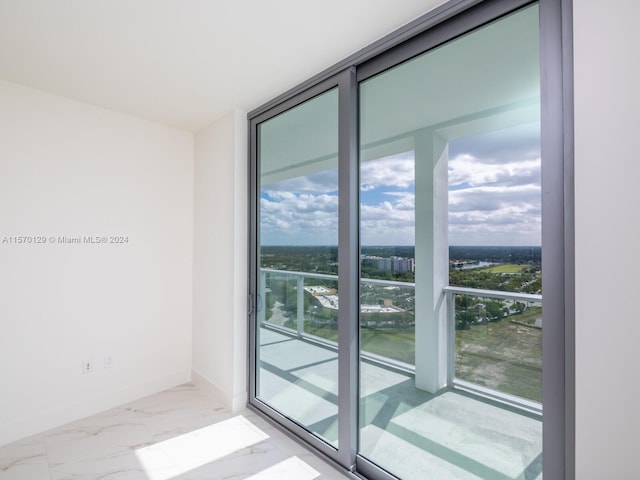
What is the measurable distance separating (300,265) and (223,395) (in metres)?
1.45

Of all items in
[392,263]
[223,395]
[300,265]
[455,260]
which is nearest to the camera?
[455,260]

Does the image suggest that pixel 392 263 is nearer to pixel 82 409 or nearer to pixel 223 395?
pixel 223 395

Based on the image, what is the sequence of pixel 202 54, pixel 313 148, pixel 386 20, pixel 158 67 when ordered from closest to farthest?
1. pixel 386 20
2. pixel 202 54
3. pixel 158 67
4. pixel 313 148

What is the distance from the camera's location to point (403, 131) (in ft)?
6.34

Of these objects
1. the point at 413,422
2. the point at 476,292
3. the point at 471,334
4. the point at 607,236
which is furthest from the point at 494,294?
the point at 413,422

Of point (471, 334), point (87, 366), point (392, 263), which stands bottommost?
point (87, 366)

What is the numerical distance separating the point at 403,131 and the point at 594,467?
1.69 m

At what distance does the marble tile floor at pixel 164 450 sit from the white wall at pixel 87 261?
0.29 m

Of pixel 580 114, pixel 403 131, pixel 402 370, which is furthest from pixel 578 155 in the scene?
pixel 402 370

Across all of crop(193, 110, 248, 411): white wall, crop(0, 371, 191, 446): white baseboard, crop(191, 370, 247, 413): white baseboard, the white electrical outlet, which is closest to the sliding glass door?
crop(191, 370, 247, 413): white baseboard

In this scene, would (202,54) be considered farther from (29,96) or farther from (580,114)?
(580,114)

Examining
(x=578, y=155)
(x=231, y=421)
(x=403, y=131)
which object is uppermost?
(x=403, y=131)

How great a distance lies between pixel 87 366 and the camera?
2855 mm

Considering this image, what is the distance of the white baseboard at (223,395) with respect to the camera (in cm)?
291
